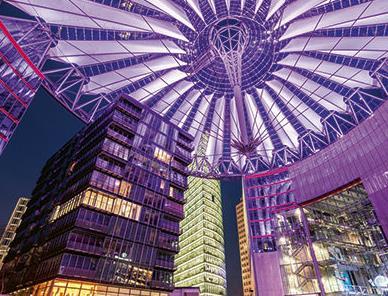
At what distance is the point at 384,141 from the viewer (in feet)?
97.8

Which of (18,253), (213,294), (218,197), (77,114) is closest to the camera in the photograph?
(77,114)

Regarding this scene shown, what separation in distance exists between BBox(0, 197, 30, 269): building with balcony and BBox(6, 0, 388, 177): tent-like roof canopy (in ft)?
246

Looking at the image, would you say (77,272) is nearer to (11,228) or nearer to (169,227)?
(169,227)

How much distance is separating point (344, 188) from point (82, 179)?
122 ft

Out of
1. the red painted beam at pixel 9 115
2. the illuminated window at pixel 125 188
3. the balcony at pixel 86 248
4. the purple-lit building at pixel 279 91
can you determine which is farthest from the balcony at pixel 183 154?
the red painted beam at pixel 9 115

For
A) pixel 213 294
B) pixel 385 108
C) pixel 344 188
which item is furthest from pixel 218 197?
pixel 385 108

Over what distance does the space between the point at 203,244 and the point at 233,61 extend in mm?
63315

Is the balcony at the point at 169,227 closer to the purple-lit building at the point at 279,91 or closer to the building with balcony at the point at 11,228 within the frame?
the purple-lit building at the point at 279,91

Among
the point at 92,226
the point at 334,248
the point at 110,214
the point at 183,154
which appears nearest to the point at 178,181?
the point at 183,154

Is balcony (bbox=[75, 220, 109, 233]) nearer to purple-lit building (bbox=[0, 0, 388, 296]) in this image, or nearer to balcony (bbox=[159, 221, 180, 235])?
purple-lit building (bbox=[0, 0, 388, 296])

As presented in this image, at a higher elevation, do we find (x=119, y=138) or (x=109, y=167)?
(x=119, y=138)

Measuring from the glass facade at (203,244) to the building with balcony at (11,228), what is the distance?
56.6 meters

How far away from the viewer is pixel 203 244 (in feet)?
268

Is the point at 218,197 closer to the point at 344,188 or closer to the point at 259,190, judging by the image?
the point at 259,190
